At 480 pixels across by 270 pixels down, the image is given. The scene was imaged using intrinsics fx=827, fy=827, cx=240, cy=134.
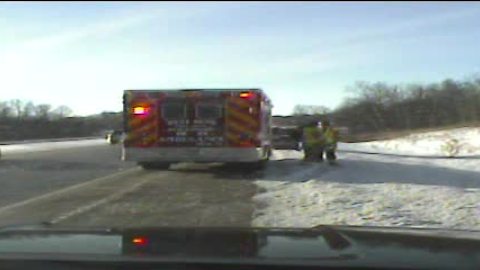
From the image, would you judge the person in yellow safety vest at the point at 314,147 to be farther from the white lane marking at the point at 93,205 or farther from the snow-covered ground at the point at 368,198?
the white lane marking at the point at 93,205

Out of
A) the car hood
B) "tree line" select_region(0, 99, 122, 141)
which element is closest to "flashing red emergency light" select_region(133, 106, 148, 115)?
the car hood

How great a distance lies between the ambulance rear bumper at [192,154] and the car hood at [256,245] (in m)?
16.2

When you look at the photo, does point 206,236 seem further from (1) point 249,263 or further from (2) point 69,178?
(2) point 69,178

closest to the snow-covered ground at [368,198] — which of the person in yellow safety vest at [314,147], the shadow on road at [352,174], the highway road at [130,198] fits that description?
the shadow on road at [352,174]

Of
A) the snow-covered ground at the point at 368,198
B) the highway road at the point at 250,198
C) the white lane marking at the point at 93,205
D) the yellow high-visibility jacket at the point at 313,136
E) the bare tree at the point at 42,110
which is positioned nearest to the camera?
the snow-covered ground at the point at 368,198

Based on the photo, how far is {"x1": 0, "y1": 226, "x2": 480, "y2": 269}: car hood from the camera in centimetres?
333

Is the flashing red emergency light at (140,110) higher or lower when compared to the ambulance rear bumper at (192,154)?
higher

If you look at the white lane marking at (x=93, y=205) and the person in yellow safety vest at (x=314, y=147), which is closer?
the white lane marking at (x=93, y=205)

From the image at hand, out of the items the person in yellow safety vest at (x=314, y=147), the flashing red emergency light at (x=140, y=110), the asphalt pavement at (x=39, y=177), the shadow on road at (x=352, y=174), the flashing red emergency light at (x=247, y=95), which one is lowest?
the asphalt pavement at (x=39, y=177)

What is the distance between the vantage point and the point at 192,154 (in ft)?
69.2

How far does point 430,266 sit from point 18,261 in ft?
5.36

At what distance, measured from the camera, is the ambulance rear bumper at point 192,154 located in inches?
818

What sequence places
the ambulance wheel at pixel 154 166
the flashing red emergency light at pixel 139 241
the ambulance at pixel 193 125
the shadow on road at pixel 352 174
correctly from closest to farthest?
the flashing red emergency light at pixel 139 241
the shadow on road at pixel 352 174
the ambulance at pixel 193 125
the ambulance wheel at pixel 154 166

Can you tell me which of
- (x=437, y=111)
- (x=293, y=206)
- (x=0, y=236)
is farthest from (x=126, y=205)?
(x=437, y=111)
